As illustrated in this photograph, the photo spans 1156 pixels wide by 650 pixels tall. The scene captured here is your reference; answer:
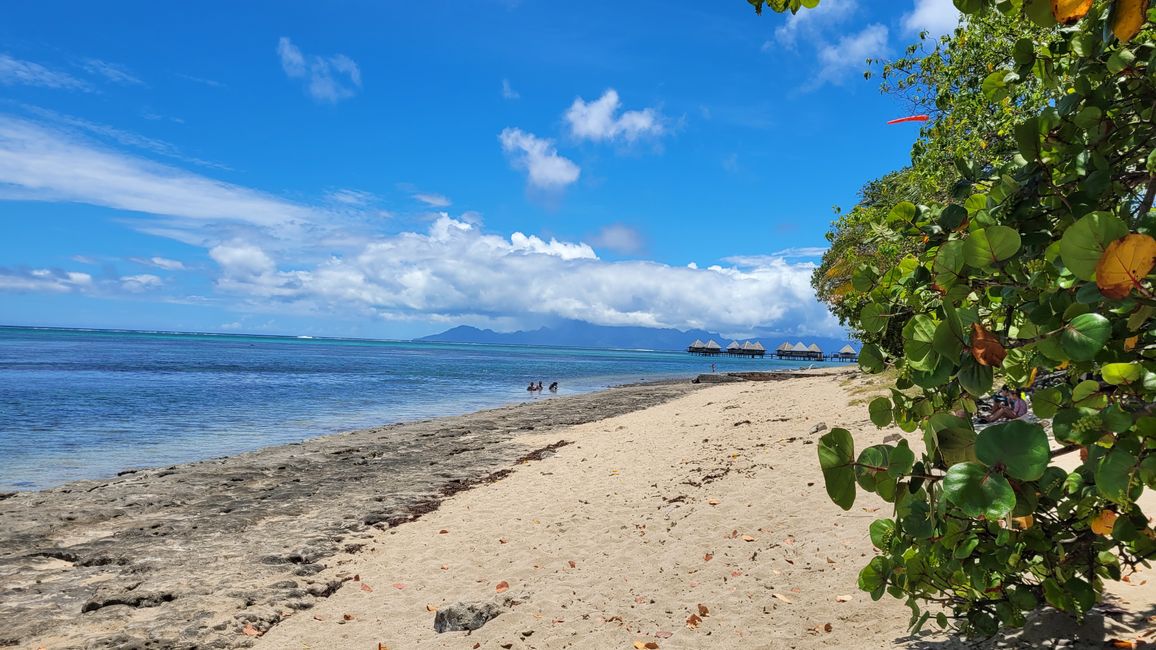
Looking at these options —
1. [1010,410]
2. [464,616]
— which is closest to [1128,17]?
[1010,410]

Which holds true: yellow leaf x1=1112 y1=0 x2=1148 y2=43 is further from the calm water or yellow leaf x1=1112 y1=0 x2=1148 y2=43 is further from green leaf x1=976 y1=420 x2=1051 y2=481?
the calm water

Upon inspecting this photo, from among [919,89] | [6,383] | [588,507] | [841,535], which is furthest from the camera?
[6,383]

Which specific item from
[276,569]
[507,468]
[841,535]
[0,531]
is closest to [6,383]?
[0,531]

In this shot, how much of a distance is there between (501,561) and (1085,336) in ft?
22.9

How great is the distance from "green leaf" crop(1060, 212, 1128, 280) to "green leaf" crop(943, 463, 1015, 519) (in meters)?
0.48

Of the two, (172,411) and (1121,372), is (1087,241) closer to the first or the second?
(1121,372)

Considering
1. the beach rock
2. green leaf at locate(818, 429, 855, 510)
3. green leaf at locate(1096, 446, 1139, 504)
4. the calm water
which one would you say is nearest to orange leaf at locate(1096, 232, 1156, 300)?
green leaf at locate(1096, 446, 1139, 504)

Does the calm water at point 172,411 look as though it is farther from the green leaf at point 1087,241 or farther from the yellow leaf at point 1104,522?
the green leaf at point 1087,241

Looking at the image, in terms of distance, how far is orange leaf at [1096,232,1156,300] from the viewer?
133 centimetres

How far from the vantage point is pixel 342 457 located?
16688 mm

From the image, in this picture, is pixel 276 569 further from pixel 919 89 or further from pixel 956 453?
pixel 919 89

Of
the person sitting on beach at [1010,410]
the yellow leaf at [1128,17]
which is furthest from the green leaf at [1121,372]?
the person sitting on beach at [1010,410]

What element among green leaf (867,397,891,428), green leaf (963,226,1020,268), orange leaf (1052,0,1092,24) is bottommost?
green leaf (867,397,891,428)

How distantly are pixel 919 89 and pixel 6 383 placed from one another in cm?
4864
